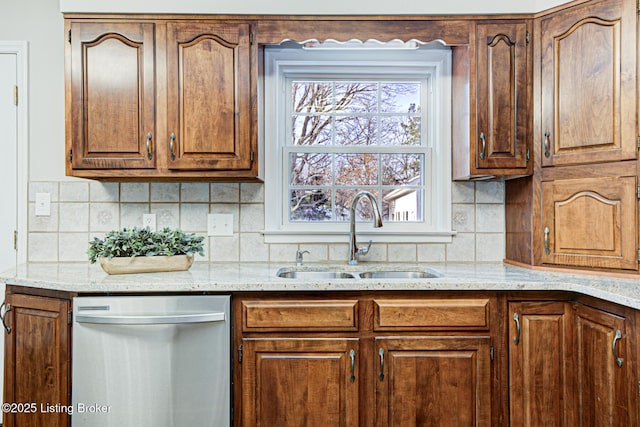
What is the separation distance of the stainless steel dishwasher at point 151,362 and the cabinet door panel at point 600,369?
1382 millimetres

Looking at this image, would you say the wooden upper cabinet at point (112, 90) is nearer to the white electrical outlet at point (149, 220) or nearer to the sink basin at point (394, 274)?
the white electrical outlet at point (149, 220)

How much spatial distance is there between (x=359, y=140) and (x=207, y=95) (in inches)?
35.5

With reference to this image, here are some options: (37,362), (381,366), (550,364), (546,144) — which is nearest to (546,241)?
(546,144)

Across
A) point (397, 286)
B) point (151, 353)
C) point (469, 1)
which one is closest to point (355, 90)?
point (469, 1)

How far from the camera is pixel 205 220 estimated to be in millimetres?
2494

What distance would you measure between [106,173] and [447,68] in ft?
6.09

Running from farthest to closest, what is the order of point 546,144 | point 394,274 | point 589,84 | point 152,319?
point 394,274, point 546,144, point 589,84, point 152,319

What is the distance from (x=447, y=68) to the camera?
251cm

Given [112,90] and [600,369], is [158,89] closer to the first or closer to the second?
[112,90]

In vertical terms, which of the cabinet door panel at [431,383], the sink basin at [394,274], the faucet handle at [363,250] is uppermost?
the faucet handle at [363,250]

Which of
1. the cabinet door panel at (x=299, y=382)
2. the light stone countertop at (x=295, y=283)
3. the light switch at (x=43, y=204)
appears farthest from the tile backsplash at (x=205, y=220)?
the cabinet door panel at (x=299, y=382)

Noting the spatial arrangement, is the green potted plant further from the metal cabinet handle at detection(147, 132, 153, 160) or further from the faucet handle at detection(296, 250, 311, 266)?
the faucet handle at detection(296, 250, 311, 266)

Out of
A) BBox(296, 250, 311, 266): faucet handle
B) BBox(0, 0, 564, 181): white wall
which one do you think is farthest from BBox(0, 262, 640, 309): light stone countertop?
BBox(0, 0, 564, 181): white wall

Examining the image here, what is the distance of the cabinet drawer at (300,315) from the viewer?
1.81 metres
